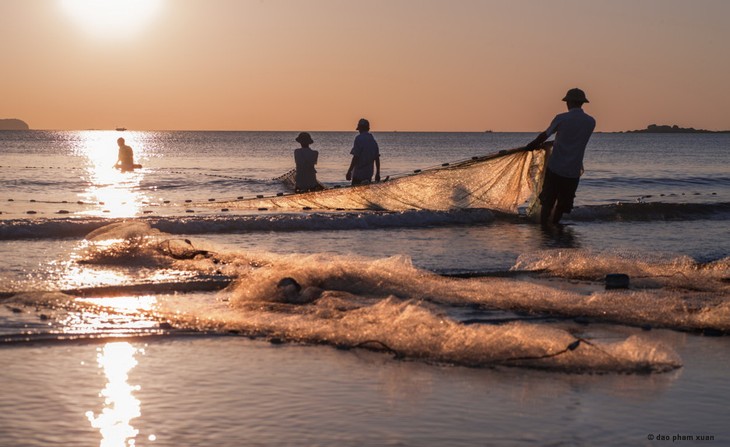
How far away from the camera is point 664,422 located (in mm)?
4738

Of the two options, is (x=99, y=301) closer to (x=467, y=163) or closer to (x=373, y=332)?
(x=373, y=332)

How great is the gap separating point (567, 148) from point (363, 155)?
12.4ft

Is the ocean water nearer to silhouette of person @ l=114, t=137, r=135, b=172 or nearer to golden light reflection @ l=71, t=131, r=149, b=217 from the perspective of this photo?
golden light reflection @ l=71, t=131, r=149, b=217

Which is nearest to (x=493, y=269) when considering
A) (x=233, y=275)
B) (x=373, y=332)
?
(x=233, y=275)

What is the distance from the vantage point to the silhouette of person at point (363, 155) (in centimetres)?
1549

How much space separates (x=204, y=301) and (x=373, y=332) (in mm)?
2097

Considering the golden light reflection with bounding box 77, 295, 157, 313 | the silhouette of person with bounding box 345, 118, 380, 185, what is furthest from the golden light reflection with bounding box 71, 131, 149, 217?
the golden light reflection with bounding box 77, 295, 157, 313

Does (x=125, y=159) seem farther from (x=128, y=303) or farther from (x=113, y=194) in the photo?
(x=128, y=303)

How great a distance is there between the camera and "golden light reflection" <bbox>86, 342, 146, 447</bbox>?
4.48 metres

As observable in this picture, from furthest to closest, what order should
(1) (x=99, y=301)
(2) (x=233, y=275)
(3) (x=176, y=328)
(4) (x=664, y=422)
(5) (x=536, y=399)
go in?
(2) (x=233, y=275), (1) (x=99, y=301), (3) (x=176, y=328), (5) (x=536, y=399), (4) (x=664, y=422)

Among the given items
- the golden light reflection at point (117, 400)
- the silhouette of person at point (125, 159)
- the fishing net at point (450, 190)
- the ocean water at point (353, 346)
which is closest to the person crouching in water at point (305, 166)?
the fishing net at point (450, 190)

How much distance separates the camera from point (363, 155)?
51.5 ft

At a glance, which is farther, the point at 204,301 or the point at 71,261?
the point at 71,261

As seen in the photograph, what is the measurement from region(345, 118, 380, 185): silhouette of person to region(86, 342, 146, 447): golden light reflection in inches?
371
